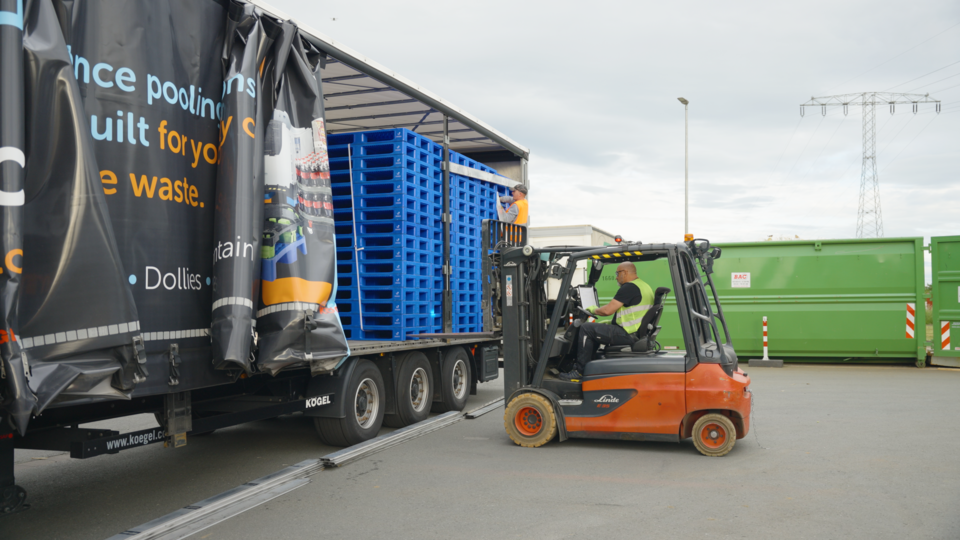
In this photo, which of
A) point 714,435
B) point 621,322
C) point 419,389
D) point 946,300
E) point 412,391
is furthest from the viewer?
point 946,300

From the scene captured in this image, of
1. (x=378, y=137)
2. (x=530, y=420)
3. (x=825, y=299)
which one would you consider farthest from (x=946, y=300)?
A: (x=378, y=137)

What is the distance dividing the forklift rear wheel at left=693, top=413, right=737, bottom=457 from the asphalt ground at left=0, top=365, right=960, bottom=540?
11 cm

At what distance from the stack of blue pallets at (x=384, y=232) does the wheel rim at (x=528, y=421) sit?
61.7 inches

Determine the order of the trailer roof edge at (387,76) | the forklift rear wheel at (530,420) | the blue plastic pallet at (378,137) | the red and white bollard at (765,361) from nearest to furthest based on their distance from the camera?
the trailer roof edge at (387,76)
the forklift rear wheel at (530,420)
the blue plastic pallet at (378,137)
the red and white bollard at (765,361)

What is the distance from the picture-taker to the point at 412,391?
25.9 ft

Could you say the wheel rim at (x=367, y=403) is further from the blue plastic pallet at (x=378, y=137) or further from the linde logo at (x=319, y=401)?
the blue plastic pallet at (x=378, y=137)

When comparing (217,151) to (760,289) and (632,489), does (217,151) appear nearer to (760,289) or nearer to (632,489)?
(632,489)

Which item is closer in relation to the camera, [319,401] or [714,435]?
[319,401]

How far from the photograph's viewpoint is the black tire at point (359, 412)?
6586 millimetres

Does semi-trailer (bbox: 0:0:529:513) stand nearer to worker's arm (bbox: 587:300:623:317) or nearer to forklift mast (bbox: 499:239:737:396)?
forklift mast (bbox: 499:239:737:396)

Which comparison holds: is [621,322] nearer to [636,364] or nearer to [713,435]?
[636,364]

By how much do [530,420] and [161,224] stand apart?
4.08 metres

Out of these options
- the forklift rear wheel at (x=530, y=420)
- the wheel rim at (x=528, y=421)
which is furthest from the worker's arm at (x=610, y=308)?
the wheel rim at (x=528, y=421)

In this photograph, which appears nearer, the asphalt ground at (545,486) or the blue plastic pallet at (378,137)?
the asphalt ground at (545,486)
